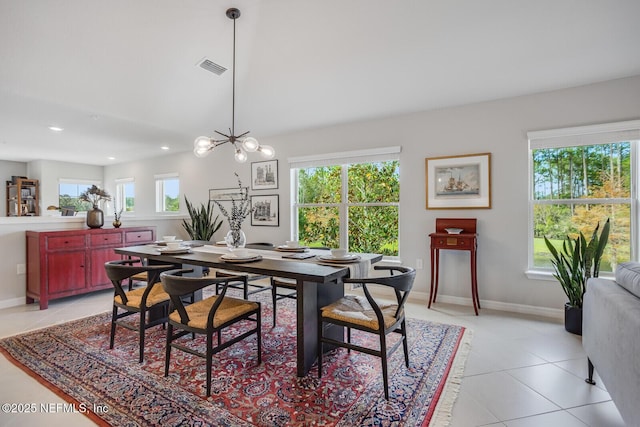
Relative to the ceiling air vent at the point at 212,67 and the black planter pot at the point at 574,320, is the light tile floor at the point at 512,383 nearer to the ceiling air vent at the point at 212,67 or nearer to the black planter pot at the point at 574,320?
the black planter pot at the point at 574,320

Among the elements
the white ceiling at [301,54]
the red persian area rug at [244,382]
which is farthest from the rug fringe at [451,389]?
the white ceiling at [301,54]

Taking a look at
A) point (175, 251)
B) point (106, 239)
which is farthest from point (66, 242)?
point (175, 251)

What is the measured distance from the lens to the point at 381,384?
196 cm

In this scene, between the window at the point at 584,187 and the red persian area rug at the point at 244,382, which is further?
the window at the point at 584,187

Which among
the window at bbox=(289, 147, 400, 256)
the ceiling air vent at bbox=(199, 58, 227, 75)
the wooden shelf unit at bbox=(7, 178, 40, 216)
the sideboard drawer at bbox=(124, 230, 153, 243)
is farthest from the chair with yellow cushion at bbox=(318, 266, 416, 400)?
the wooden shelf unit at bbox=(7, 178, 40, 216)

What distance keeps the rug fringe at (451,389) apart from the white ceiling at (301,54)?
2.55m

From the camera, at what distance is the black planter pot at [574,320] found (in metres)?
2.73

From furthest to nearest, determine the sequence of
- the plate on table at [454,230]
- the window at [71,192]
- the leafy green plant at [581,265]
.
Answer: the window at [71,192] < the plate on table at [454,230] < the leafy green plant at [581,265]

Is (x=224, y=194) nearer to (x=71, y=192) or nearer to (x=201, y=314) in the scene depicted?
(x=201, y=314)

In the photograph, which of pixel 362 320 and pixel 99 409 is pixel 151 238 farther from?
pixel 362 320

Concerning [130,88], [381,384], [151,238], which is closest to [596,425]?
[381,384]

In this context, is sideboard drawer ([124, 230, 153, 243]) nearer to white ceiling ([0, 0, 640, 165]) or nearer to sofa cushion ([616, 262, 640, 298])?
white ceiling ([0, 0, 640, 165])

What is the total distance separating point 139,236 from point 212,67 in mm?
2783

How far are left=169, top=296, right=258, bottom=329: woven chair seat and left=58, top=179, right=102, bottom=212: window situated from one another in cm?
750
